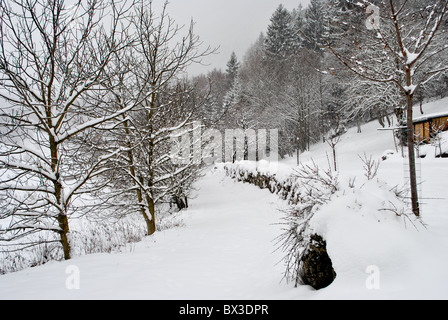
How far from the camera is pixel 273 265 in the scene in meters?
3.74

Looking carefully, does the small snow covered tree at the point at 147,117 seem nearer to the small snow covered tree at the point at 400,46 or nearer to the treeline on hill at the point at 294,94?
the small snow covered tree at the point at 400,46

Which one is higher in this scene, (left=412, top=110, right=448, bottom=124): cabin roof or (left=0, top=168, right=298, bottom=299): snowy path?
(left=412, top=110, right=448, bottom=124): cabin roof

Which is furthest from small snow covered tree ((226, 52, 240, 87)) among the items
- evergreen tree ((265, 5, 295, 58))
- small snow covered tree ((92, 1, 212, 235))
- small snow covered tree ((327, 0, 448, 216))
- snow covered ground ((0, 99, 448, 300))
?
snow covered ground ((0, 99, 448, 300))

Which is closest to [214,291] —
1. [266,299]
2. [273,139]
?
[266,299]

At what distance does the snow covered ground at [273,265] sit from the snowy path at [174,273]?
0.5 inches

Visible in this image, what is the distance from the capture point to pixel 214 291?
3.06m

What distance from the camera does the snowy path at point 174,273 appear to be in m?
2.89

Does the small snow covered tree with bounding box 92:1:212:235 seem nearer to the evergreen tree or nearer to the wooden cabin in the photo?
the wooden cabin

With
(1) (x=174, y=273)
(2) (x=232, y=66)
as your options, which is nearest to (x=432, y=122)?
(1) (x=174, y=273)

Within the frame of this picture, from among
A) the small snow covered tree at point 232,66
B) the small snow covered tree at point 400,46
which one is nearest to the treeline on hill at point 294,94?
the small snow covered tree at point 232,66

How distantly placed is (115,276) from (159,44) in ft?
17.5

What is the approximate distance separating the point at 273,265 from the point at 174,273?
5.33 feet

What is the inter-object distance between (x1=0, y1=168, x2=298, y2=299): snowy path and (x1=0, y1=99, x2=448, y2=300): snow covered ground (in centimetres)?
1

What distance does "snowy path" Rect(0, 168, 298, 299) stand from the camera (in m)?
2.89
